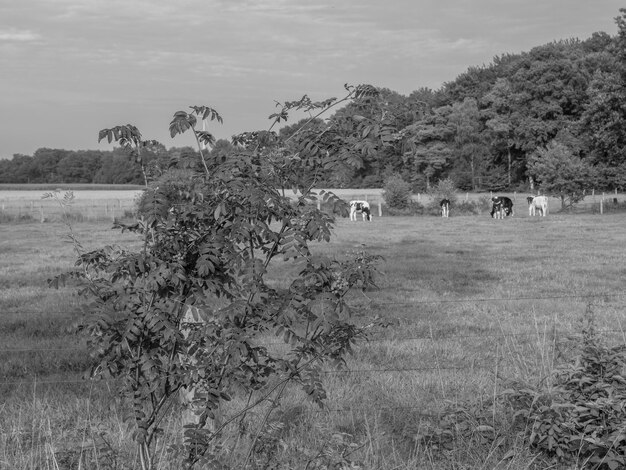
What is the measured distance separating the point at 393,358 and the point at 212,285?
547 cm

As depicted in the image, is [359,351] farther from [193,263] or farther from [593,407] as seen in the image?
[193,263]

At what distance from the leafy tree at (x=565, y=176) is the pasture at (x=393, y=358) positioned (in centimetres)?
2474

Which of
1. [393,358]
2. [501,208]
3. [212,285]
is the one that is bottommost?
[393,358]

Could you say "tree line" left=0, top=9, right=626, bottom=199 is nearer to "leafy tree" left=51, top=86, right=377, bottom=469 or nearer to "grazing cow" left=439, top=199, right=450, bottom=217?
"grazing cow" left=439, top=199, right=450, bottom=217

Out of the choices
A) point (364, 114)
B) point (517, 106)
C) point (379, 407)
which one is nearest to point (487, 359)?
point (379, 407)

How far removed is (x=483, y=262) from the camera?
19312 millimetres

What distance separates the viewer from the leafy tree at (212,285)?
3.77 meters

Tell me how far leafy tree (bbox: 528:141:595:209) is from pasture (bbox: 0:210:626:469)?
81.2 feet

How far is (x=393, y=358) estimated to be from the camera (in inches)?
357

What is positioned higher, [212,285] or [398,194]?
[212,285]

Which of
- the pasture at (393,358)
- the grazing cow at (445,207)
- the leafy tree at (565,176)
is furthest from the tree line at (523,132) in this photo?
the pasture at (393,358)

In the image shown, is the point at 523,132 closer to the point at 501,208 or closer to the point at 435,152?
the point at 435,152

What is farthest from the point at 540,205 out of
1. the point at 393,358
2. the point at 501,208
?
the point at 393,358

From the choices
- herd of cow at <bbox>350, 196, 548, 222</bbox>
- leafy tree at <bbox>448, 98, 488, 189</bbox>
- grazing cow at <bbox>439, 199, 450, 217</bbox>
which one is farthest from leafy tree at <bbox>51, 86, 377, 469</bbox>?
leafy tree at <bbox>448, 98, 488, 189</bbox>
